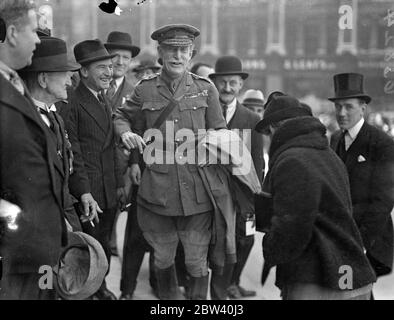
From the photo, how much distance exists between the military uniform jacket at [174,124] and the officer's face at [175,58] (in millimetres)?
79

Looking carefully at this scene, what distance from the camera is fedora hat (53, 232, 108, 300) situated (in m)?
3.02

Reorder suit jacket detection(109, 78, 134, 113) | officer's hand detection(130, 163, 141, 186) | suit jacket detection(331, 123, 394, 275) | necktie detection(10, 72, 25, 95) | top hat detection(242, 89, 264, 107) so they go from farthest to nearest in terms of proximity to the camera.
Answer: top hat detection(242, 89, 264, 107) → suit jacket detection(109, 78, 134, 113) → officer's hand detection(130, 163, 141, 186) → suit jacket detection(331, 123, 394, 275) → necktie detection(10, 72, 25, 95)

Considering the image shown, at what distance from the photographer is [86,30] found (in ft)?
16.1

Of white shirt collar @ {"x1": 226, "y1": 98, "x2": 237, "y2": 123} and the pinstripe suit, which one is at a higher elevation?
white shirt collar @ {"x1": 226, "y1": 98, "x2": 237, "y2": 123}

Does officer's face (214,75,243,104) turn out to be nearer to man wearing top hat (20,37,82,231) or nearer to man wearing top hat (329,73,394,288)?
man wearing top hat (329,73,394,288)

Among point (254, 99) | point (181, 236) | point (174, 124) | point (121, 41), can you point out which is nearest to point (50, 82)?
point (174, 124)

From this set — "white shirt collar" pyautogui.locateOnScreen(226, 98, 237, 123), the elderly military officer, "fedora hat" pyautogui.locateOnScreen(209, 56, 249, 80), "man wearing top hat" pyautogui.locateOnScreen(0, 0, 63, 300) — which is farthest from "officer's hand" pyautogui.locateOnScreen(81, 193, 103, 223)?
"fedora hat" pyautogui.locateOnScreen(209, 56, 249, 80)

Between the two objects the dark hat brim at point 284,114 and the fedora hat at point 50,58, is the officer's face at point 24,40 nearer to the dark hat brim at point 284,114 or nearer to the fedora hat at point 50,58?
the fedora hat at point 50,58

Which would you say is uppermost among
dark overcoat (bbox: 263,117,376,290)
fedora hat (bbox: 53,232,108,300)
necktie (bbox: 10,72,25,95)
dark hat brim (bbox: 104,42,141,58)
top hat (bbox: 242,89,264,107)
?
dark hat brim (bbox: 104,42,141,58)

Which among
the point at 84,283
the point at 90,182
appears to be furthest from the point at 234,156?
the point at 84,283

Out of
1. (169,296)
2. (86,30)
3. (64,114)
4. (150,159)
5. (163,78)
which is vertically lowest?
(169,296)

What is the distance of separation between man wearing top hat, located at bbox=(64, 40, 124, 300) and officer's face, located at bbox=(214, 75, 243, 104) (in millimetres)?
1024

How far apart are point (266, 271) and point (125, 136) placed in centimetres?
125

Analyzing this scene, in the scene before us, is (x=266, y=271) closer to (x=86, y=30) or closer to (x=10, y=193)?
(x=10, y=193)
